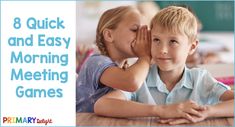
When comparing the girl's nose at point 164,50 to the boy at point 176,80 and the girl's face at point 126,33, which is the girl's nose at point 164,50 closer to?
the boy at point 176,80

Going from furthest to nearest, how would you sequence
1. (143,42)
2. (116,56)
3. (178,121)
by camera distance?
(116,56) < (143,42) < (178,121)

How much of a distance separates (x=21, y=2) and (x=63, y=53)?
120 millimetres

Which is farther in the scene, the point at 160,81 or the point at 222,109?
the point at 160,81

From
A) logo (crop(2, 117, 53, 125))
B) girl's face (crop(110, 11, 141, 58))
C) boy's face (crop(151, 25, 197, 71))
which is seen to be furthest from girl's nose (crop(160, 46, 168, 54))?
logo (crop(2, 117, 53, 125))

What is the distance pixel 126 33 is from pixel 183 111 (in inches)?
9.9

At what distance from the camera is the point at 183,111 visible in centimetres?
85

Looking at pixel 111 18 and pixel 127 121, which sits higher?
pixel 111 18

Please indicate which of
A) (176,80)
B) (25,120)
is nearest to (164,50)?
(176,80)

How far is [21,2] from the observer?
0.83 m

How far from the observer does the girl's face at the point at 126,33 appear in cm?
101

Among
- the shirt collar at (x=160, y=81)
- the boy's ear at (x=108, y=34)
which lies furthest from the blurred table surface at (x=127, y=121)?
the boy's ear at (x=108, y=34)

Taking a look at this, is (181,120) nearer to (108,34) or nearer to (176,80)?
(176,80)

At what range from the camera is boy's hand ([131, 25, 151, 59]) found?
0.97m

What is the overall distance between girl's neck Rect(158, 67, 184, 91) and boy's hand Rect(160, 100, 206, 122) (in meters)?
0.14
